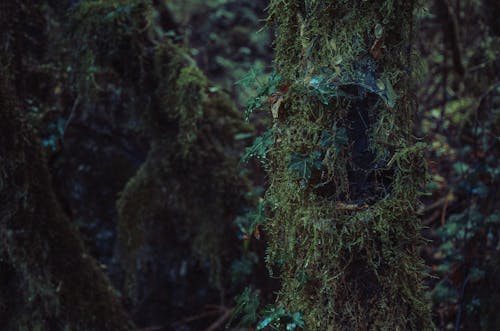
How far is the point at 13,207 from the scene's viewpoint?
2586 mm

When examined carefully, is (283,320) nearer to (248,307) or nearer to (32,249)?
(248,307)

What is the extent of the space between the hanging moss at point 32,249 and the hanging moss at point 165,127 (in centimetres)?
66

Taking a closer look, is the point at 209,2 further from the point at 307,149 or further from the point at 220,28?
the point at 307,149

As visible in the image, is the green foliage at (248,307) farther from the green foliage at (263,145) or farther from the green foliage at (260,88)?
the green foliage at (260,88)

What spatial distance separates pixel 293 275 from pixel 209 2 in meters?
6.02

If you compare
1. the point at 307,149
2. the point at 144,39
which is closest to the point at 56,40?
the point at 144,39

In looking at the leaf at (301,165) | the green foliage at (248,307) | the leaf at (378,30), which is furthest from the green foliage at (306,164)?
the green foliage at (248,307)

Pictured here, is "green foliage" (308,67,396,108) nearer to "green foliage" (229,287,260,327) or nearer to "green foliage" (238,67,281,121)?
"green foliage" (238,67,281,121)

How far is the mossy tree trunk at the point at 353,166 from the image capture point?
1601 mm

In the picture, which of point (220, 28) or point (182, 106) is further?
point (220, 28)

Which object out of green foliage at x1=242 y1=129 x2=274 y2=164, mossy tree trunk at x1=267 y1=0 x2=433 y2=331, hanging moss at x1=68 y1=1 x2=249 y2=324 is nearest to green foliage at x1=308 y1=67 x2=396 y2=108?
mossy tree trunk at x1=267 y1=0 x2=433 y2=331

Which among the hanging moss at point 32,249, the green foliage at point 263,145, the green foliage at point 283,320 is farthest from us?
the hanging moss at point 32,249

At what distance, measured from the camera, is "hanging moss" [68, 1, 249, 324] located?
314cm

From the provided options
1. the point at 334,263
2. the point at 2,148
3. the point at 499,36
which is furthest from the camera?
the point at 499,36
